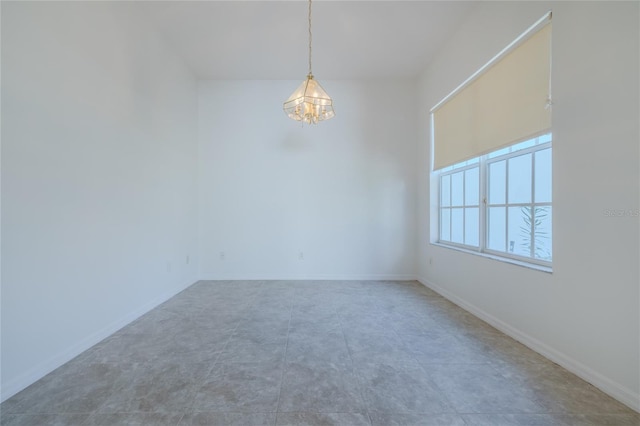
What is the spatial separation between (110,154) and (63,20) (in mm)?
971

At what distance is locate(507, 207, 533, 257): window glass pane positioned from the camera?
6.93ft

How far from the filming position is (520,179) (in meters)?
2.20

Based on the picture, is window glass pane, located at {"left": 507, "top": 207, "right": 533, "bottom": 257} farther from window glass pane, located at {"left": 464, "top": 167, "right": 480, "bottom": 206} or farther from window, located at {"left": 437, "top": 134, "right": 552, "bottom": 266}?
window glass pane, located at {"left": 464, "top": 167, "right": 480, "bottom": 206}

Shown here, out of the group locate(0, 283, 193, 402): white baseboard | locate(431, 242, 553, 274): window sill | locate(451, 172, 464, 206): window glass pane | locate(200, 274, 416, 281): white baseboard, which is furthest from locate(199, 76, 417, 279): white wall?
locate(0, 283, 193, 402): white baseboard

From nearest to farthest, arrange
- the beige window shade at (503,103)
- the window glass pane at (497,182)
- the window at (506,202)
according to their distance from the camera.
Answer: the beige window shade at (503,103) < the window at (506,202) < the window glass pane at (497,182)

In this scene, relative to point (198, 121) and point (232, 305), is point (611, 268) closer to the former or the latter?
point (232, 305)

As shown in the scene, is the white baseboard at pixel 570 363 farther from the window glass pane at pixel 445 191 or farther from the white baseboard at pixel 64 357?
the white baseboard at pixel 64 357

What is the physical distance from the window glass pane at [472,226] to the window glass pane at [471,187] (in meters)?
0.09

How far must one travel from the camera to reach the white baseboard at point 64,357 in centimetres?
145

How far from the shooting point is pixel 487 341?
204 cm

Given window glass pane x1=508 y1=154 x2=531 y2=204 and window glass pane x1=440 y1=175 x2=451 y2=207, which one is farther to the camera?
window glass pane x1=440 y1=175 x2=451 y2=207

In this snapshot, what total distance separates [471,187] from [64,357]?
401cm

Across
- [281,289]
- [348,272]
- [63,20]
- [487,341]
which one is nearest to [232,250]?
[281,289]

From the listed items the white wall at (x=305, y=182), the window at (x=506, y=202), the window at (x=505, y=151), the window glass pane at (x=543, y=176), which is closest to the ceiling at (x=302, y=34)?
the white wall at (x=305, y=182)
